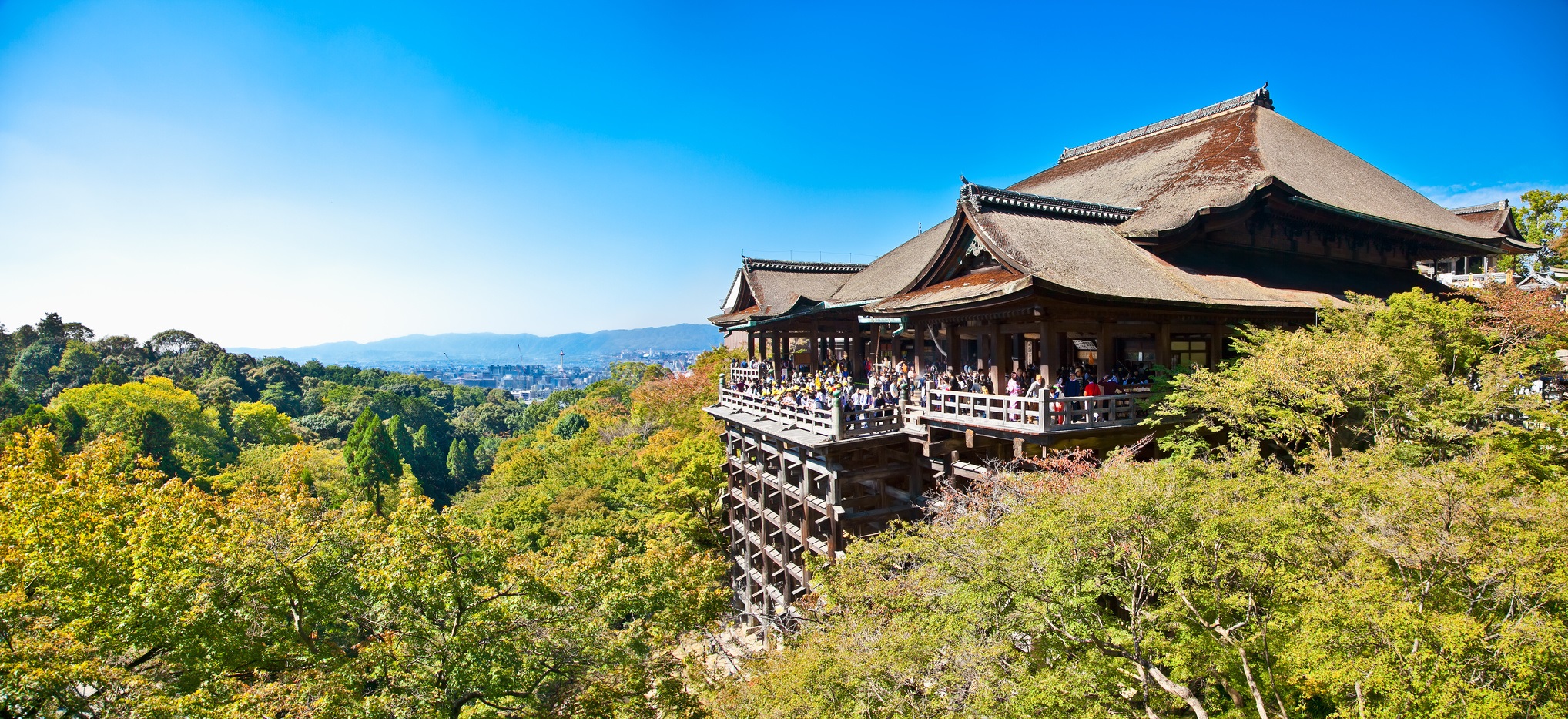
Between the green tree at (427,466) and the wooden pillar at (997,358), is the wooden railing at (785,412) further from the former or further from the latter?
the green tree at (427,466)

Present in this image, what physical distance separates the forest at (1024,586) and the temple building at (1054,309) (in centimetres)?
162

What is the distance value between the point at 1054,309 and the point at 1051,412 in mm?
2258

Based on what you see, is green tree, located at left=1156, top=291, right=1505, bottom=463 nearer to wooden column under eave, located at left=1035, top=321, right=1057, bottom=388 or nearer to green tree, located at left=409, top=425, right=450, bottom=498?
wooden column under eave, located at left=1035, top=321, right=1057, bottom=388

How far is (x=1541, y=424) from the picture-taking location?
12.3 m

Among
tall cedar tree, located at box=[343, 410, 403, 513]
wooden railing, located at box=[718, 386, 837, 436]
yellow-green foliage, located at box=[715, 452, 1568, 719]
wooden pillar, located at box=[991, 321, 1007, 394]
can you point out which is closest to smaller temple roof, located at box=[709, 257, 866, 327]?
wooden railing, located at box=[718, 386, 837, 436]

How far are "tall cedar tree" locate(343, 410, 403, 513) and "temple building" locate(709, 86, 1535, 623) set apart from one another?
117 feet

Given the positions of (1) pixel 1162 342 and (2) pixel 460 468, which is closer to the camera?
(1) pixel 1162 342

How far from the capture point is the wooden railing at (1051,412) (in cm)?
1303

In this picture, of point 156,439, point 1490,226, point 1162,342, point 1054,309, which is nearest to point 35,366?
point 156,439

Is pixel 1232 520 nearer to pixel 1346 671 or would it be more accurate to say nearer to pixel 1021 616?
pixel 1346 671

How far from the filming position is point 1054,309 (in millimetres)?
13805

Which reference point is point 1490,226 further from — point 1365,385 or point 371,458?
point 371,458

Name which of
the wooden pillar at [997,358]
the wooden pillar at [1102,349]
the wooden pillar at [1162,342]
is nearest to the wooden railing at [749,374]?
the wooden pillar at [997,358]

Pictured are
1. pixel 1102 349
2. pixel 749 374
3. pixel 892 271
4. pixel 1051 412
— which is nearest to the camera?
pixel 1051 412
